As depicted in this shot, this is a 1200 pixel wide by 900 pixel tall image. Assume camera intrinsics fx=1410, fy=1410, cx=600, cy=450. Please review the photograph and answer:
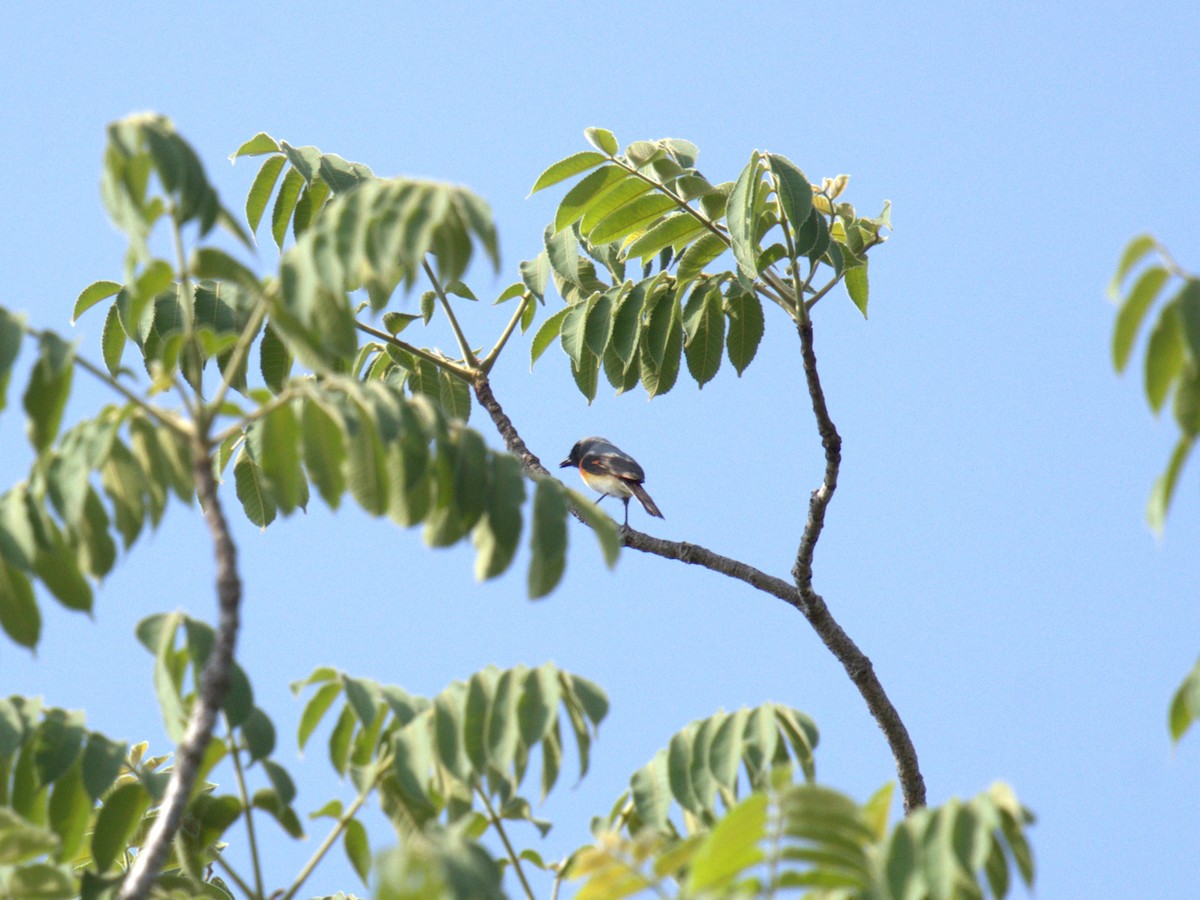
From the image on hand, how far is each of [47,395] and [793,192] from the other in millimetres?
2524

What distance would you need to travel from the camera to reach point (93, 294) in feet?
16.6

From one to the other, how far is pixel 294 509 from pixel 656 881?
0.98 m

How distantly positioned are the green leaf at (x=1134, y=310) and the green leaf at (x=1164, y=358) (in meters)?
0.03

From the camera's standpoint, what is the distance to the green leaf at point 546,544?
271 cm

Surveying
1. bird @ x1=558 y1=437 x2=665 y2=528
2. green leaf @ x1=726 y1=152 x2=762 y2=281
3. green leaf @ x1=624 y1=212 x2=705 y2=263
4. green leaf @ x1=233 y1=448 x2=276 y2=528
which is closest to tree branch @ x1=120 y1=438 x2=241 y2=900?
green leaf @ x1=726 y1=152 x2=762 y2=281

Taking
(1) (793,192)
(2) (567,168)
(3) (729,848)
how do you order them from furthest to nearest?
(2) (567,168)
(1) (793,192)
(3) (729,848)

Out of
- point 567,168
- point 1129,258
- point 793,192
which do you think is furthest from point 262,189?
point 1129,258

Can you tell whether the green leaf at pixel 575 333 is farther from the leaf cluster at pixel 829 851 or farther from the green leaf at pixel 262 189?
the leaf cluster at pixel 829 851

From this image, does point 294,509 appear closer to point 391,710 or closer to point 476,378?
point 391,710

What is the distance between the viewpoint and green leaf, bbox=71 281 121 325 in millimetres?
5023

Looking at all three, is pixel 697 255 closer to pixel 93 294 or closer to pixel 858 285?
pixel 858 285

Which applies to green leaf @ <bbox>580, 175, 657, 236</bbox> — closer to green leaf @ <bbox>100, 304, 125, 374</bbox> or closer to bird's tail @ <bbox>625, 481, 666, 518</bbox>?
green leaf @ <bbox>100, 304, 125, 374</bbox>

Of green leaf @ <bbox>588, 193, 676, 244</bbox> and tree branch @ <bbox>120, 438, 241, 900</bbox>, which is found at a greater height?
green leaf @ <bbox>588, 193, 676, 244</bbox>

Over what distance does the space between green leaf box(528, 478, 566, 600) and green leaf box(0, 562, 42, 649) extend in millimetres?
980
